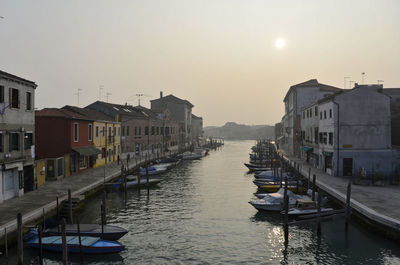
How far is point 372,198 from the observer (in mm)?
27703

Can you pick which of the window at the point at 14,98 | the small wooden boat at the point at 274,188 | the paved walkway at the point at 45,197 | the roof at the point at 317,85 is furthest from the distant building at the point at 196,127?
the window at the point at 14,98

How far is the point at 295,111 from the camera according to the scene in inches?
2682

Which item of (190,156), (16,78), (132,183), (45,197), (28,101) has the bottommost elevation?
(132,183)

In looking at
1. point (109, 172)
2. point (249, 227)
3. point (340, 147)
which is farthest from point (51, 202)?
point (340, 147)

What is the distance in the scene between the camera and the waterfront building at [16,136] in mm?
26328

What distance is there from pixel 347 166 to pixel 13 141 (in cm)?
3363

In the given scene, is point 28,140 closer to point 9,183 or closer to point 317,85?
point 9,183

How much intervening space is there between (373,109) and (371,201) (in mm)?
16106

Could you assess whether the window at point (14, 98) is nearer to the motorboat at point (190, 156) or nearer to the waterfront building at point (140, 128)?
the waterfront building at point (140, 128)

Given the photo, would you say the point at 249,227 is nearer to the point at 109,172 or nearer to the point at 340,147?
the point at 340,147

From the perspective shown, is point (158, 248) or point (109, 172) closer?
point (158, 248)

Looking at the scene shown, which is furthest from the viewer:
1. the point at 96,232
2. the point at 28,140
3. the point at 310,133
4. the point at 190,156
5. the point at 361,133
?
the point at 190,156

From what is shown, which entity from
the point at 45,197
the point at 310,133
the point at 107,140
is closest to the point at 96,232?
the point at 45,197

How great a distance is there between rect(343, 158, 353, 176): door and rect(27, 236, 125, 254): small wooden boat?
28523mm
